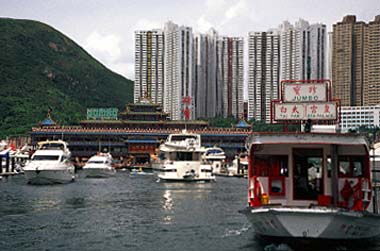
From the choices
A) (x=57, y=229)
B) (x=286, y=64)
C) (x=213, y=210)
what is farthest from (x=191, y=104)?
(x=57, y=229)

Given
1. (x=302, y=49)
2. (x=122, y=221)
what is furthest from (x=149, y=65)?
(x=122, y=221)

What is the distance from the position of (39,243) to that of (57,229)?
3174 mm

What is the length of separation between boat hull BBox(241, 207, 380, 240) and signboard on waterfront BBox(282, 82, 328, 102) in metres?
4.29

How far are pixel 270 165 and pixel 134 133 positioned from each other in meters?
90.4

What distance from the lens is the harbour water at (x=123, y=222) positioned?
20562 millimetres

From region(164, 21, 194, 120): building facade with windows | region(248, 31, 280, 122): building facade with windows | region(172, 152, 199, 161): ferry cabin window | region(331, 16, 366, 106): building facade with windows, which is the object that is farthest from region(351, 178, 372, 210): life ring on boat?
region(331, 16, 366, 106): building facade with windows

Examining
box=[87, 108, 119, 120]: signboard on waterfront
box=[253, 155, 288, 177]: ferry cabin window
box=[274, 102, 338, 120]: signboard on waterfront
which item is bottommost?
box=[253, 155, 288, 177]: ferry cabin window

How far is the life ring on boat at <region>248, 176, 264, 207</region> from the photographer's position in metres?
19.3

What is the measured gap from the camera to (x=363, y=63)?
405ft

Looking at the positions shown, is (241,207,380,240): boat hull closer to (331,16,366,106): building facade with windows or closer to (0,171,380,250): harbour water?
(0,171,380,250): harbour water

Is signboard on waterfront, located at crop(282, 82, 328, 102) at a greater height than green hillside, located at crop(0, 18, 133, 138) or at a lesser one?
lesser

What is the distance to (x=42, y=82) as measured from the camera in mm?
156750

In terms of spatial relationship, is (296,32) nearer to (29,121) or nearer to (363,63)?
(363,63)

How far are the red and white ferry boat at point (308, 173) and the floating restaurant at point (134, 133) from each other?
278 ft
